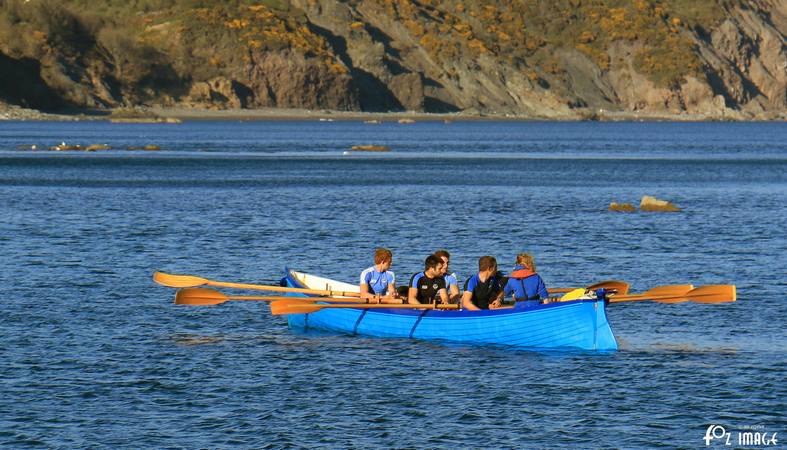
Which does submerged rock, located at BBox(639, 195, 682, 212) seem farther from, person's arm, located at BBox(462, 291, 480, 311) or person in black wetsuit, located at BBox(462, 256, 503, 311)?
person's arm, located at BBox(462, 291, 480, 311)

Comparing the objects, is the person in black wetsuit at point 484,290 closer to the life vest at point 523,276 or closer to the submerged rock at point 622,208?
the life vest at point 523,276

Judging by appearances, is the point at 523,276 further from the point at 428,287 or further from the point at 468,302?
the point at 428,287

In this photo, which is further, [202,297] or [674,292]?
[202,297]

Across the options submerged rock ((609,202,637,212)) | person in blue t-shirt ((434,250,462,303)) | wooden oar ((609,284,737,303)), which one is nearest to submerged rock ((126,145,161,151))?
submerged rock ((609,202,637,212))

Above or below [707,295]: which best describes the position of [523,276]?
above

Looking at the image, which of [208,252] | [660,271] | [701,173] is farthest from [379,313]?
[701,173]

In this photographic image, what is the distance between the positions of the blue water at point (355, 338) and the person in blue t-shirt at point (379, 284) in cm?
113

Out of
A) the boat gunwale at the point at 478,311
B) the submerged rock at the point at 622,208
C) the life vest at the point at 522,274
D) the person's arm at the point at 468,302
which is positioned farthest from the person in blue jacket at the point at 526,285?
the submerged rock at the point at 622,208

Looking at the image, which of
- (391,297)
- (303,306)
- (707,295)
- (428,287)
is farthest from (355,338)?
(707,295)

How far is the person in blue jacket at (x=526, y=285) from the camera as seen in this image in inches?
1022

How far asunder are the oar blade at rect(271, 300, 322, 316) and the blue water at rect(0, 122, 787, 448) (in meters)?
0.67

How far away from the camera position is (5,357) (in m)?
25.2

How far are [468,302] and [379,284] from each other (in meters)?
2.49

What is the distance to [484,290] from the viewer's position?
26.3 m
